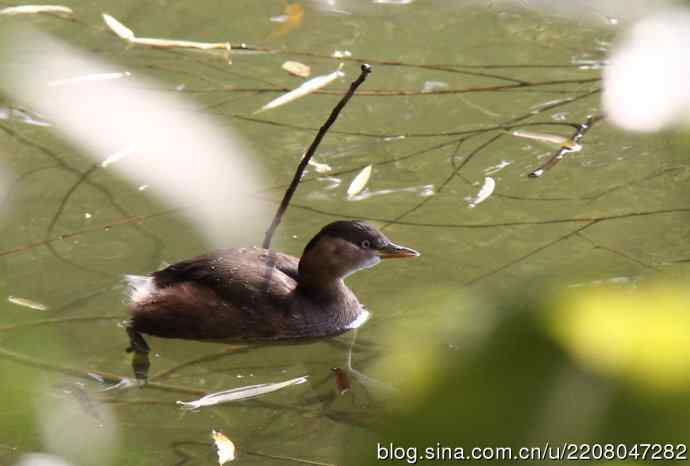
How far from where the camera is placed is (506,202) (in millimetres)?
5156

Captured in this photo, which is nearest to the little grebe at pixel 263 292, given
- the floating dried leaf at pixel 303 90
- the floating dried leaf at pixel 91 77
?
the floating dried leaf at pixel 303 90

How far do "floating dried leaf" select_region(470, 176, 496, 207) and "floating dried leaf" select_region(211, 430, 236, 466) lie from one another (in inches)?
76.8

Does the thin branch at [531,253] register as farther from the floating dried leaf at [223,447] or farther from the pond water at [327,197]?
the floating dried leaf at [223,447]

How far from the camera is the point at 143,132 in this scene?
5.59m

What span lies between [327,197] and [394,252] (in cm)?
76

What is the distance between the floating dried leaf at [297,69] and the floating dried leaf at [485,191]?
1430mm

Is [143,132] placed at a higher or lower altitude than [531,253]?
lower

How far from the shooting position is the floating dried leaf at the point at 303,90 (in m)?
5.90

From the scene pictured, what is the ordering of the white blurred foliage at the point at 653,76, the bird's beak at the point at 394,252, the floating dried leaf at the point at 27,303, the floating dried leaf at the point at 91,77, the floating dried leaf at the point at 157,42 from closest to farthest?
the white blurred foliage at the point at 653,76 < the floating dried leaf at the point at 27,303 < the bird's beak at the point at 394,252 < the floating dried leaf at the point at 91,77 < the floating dried leaf at the point at 157,42

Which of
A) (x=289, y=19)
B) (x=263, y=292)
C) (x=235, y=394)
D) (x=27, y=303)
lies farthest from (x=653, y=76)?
(x=289, y=19)

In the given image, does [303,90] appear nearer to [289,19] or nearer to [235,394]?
[289,19]

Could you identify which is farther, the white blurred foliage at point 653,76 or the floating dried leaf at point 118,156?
the floating dried leaf at point 118,156

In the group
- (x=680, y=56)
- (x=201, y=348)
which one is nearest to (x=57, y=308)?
(x=201, y=348)

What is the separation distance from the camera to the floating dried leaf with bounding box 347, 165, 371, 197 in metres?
5.23
